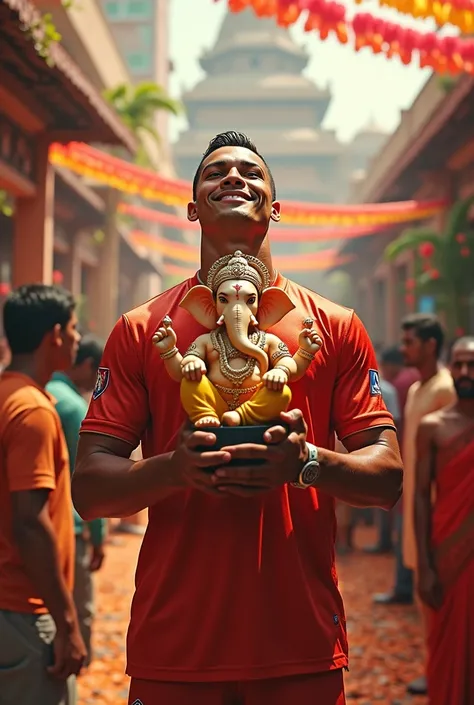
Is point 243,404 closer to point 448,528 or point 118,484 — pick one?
point 118,484

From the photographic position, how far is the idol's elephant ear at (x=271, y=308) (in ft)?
7.23

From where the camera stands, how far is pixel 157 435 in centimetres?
231

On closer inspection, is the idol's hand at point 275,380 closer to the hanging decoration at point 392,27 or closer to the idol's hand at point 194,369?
the idol's hand at point 194,369

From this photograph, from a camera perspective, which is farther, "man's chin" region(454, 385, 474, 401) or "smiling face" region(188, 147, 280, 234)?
"man's chin" region(454, 385, 474, 401)

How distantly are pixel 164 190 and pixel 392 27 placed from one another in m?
6.00

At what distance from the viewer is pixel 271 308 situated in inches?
87.1

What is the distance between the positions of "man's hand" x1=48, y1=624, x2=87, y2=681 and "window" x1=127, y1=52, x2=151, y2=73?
3811 centimetres

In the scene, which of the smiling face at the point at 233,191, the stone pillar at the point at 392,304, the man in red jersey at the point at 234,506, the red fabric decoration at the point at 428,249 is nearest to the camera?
the man in red jersey at the point at 234,506

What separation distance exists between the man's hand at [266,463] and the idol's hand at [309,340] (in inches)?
6.9

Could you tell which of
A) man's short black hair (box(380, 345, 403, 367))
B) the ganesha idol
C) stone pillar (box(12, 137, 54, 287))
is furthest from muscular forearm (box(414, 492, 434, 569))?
stone pillar (box(12, 137, 54, 287))

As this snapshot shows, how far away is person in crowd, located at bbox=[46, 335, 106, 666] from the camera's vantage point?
4.41 metres

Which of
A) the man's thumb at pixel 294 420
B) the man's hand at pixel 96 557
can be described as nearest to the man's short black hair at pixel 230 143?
the man's thumb at pixel 294 420

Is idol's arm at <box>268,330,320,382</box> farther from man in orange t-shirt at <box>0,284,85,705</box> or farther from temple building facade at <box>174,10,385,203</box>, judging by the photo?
temple building facade at <box>174,10,385,203</box>

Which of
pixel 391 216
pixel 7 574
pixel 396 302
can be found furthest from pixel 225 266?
pixel 396 302
